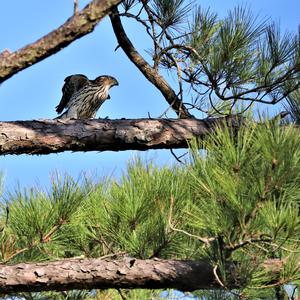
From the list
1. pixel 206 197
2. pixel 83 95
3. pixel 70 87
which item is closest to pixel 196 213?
pixel 206 197

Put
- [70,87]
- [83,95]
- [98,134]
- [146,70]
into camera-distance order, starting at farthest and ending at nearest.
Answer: [70,87] < [83,95] < [146,70] < [98,134]

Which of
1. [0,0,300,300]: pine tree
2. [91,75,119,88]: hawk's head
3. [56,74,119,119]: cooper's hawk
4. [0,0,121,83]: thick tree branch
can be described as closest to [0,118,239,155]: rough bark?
[0,0,300,300]: pine tree

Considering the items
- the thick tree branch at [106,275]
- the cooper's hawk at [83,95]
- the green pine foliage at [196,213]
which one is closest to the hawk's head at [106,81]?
the cooper's hawk at [83,95]

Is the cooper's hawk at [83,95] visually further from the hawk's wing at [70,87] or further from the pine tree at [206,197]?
the pine tree at [206,197]

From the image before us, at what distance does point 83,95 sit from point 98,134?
2.12 m

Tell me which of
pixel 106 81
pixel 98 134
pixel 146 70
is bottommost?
pixel 98 134

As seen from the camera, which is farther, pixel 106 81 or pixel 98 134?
pixel 106 81

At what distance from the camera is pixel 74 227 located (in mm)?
2514

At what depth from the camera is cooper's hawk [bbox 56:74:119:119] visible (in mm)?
4762

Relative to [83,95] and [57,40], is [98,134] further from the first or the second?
[83,95]

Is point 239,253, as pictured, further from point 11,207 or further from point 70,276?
point 11,207

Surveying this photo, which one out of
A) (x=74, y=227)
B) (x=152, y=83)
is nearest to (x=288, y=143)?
(x=74, y=227)

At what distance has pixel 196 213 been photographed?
6.56ft

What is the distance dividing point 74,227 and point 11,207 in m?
0.19
